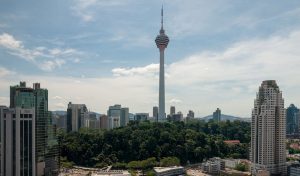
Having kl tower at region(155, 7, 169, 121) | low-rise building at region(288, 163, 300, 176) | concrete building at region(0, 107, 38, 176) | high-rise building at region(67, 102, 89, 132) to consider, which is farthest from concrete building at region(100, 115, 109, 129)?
concrete building at region(0, 107, 38, 176)

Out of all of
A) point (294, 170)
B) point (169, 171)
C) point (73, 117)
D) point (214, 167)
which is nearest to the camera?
point (294, 170)

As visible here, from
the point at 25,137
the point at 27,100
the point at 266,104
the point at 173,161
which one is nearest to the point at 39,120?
the point at 27,100

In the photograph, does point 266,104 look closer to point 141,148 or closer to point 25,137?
point 141,148

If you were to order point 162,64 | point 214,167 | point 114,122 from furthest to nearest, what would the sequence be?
point 114,122
point 162,64
point 214,167

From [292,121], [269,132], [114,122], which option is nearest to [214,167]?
[269,132]

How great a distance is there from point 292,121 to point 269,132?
32.4 m

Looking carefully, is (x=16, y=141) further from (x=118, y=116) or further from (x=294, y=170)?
(x=118, y=116)

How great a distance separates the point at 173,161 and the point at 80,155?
7278mm

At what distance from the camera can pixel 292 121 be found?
162ft

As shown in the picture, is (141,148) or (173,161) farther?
(141,148)

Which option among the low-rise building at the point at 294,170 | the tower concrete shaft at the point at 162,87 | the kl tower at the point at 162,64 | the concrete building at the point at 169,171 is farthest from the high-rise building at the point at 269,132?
the tower concrete shaft at the point at 162,87

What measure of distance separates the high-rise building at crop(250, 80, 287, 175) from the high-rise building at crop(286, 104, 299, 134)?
28772mm

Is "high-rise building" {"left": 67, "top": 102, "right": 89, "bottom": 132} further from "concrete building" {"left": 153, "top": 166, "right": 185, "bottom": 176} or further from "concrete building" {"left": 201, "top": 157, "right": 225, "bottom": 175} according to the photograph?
"concrete building" {"left": 153, "top": 166, "right": 185, "bottom": 176}

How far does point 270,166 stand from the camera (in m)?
19.9
